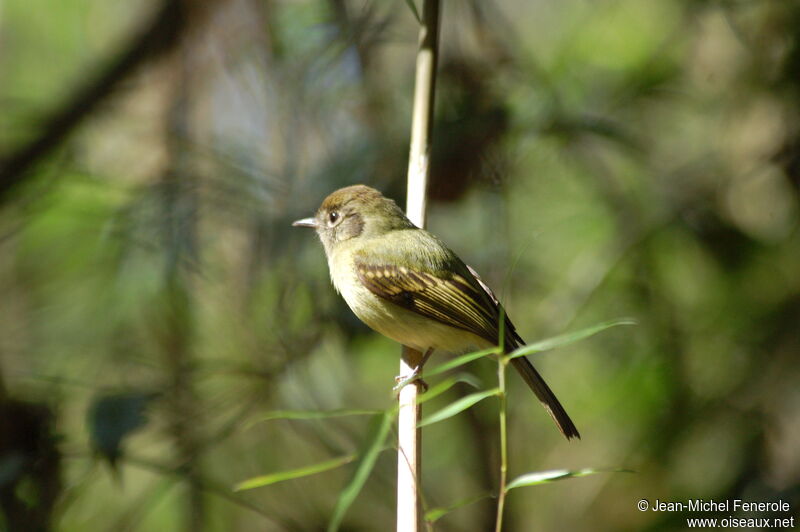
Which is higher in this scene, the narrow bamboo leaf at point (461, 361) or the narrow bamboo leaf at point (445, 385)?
the narrow bamboo leaf at point (461, 361)

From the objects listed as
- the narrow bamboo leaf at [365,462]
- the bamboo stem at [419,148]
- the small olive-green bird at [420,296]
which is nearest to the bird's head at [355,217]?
the small olive-green bird at [420,296]

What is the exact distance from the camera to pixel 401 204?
384 cm

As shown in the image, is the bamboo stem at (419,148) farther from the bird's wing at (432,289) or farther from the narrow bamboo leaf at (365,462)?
the narrow bamboo leaf at (365,462)

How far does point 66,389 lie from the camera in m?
3.61

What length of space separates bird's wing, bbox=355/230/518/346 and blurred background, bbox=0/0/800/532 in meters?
0.74

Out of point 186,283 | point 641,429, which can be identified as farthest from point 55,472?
point 641,429

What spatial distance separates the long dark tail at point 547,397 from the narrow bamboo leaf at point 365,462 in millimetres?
1344

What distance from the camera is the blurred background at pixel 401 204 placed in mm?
3771

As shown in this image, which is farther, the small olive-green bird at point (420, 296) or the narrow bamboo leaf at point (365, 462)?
the small olive-green bird at point (420, 296)

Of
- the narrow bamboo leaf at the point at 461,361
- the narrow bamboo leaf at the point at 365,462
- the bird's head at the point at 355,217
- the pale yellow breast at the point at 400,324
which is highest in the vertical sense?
the bird's head at the point at 355,217

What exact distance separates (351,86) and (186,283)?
136cm

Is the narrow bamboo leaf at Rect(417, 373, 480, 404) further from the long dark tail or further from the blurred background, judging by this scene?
the blurred background

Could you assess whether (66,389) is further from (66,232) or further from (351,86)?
(351,86)

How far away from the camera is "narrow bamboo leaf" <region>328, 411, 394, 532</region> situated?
1.39 meters
